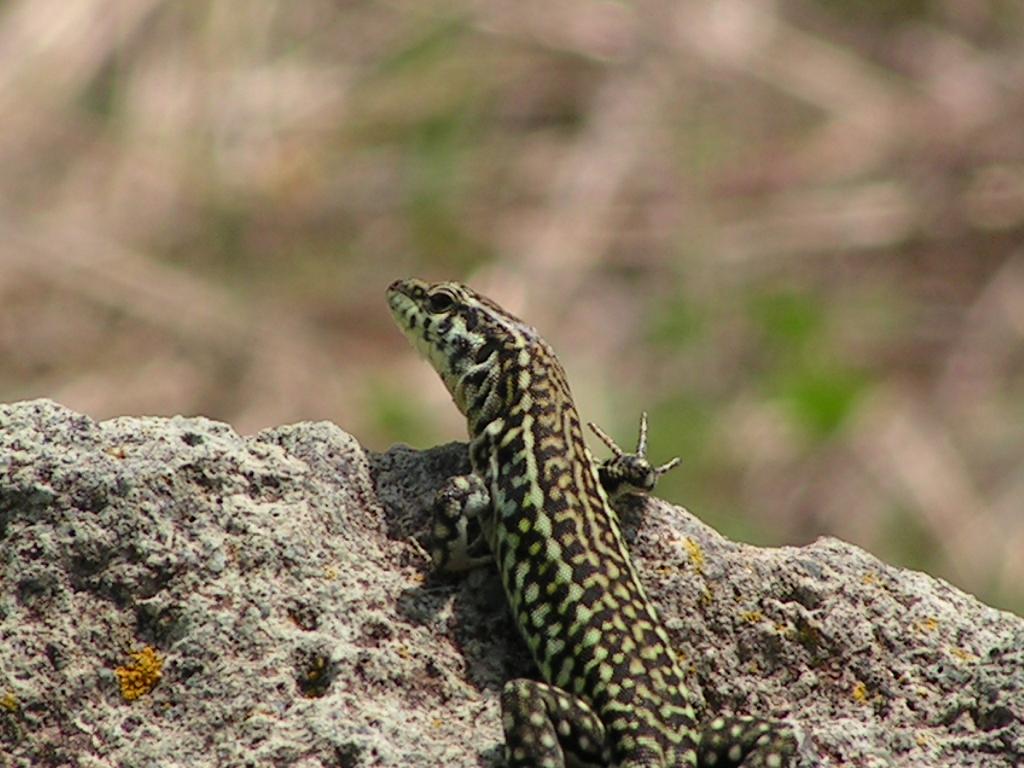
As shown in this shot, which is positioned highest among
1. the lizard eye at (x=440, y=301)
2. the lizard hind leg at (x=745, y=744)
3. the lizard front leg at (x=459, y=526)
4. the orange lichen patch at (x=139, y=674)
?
→ the lizard eye at (x=440, y=301)

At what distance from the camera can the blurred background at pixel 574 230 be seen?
513 inches

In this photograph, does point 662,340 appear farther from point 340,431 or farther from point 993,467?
point 340,431

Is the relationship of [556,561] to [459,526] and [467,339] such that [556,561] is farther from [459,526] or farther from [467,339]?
[467,339]

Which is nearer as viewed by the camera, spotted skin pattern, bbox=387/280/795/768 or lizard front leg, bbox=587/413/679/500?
spotted skin pattern, bbox=387/280/795/768

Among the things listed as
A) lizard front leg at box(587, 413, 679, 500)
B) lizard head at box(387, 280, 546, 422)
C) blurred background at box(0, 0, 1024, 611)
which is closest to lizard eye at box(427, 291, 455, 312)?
lizard head at box(387, 280, 546, 422)

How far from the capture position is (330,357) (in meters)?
13.7

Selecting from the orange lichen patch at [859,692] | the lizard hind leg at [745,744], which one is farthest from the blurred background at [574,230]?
the lizard hind leg at [745,744]

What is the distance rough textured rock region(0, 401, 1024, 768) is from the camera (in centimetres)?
514

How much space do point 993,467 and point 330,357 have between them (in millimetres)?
5086

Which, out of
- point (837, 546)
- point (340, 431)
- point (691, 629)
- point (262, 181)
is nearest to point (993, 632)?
point (837, 546)

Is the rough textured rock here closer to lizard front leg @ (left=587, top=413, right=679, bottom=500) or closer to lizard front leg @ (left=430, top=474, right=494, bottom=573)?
lizard front leg @ (left=430, top=474, right=494, bottom=573)

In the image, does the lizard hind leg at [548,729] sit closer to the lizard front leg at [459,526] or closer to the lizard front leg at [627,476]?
the lizard front leg at [459,526]

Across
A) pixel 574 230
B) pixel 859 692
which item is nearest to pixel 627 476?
pixel 859 692

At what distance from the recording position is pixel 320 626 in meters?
5.39
